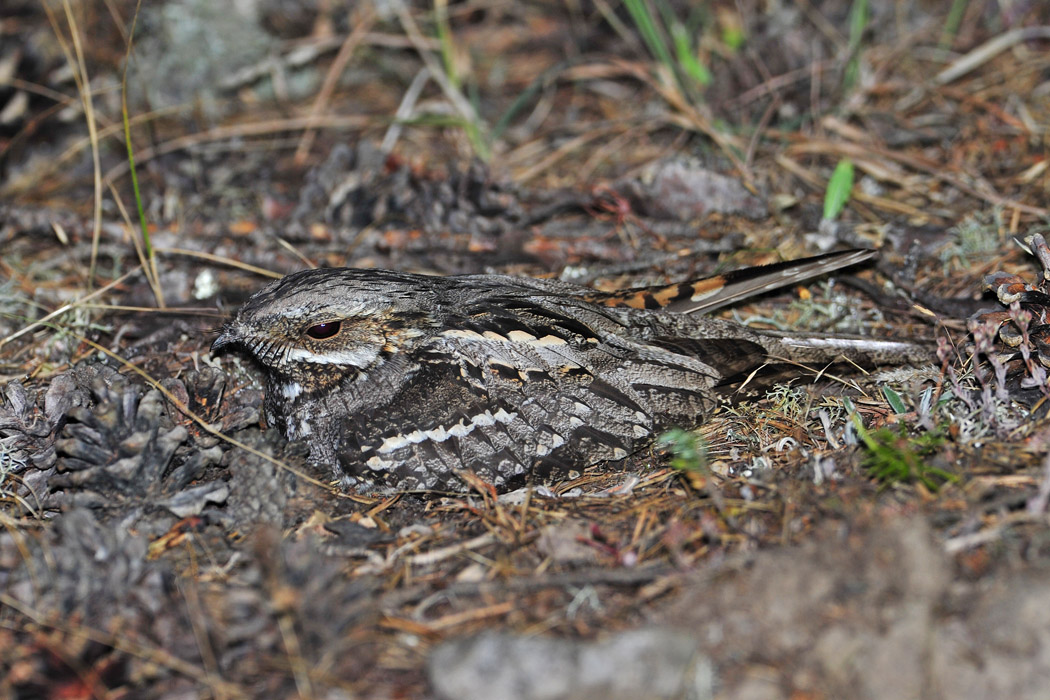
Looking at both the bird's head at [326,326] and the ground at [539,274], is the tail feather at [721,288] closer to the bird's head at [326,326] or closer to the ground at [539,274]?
the ground at [539,274]

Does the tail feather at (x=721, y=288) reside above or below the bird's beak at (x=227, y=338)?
below

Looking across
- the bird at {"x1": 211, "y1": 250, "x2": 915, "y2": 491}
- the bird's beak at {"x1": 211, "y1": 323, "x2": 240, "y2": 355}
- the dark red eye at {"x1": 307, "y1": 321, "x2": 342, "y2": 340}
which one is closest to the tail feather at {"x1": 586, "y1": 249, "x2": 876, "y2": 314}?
the bird at {"x1": 211, "y1": 250, "x2": 915, "y2": 491}

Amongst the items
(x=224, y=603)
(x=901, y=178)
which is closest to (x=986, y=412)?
(x=901, y=178)

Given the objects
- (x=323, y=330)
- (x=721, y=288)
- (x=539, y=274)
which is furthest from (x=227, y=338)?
(x=721, y=288)

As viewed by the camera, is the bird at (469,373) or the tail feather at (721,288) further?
the tail feather at (721,288)

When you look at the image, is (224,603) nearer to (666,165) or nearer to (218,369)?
(218,369)

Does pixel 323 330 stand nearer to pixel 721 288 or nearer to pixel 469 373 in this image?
pixel 469 373

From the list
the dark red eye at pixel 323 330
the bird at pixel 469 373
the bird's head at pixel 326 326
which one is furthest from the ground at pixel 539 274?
the dark red eye at pixel 323 330
